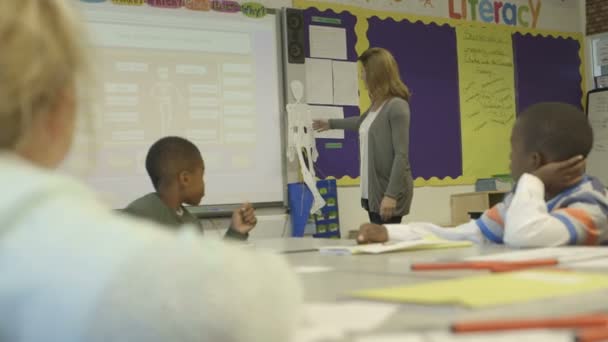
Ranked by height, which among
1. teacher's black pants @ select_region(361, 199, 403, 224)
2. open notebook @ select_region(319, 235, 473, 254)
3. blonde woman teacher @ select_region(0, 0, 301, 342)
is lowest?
teacher's black pants @ select_region(361, 199, 403, 224)

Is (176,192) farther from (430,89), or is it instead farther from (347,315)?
(430,89)

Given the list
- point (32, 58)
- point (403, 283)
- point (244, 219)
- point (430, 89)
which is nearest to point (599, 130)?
point (430, 89)

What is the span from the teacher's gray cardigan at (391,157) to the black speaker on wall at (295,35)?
3.09ft

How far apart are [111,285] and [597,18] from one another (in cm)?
563

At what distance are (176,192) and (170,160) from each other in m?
0.14

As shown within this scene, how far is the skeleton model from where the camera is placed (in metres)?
3.82

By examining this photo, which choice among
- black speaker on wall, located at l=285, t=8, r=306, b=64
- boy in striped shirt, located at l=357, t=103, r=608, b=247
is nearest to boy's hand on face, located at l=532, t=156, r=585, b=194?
boy in striped shirt, located at l=357, t=103, r=608, b=247

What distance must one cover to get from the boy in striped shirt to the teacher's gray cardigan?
1.28 metres

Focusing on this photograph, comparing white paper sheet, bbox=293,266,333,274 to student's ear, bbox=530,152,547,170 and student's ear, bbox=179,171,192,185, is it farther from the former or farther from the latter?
student's ear, bbox=179,171,192,185

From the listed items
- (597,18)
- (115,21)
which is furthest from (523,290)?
(597,18)

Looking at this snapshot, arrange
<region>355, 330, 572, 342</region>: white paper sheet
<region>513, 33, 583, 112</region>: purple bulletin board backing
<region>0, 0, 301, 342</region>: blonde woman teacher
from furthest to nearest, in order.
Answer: <region>513, 33, 583, 112</region>: purple bulletin board backing < <region>355, 330, 572, 342</region>: white paper sheet < <region>0, 0, 301, 342</region>: blonde woman teacher

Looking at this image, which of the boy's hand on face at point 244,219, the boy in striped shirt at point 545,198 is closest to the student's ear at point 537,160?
the boy in striped shirt at point 545,198

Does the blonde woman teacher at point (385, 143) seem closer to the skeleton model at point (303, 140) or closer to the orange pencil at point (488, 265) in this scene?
the skeleton model at point (303, 140)

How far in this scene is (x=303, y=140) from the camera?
3.85 meters
